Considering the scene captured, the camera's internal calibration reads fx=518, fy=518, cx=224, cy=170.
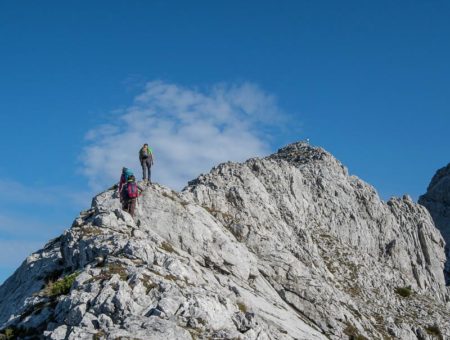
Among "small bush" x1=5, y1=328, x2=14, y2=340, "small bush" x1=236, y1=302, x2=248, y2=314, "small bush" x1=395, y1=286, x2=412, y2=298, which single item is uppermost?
"small bush" x1=395, y1=286, x2=412, y2=298

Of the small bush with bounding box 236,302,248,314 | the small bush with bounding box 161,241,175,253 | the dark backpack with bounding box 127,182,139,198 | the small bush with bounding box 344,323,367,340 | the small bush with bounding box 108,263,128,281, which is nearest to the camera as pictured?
the small bush with bounding box 108,263,128,281

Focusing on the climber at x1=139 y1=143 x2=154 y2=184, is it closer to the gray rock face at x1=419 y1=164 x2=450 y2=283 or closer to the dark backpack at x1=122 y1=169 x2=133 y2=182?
the dark backpack at x1=122 y1=169 x2=133 y2=182

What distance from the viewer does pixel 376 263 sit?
2638 inches

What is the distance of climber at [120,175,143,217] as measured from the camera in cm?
3803

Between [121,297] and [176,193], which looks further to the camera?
[176,193]

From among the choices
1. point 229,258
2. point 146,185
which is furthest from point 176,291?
point 146,185

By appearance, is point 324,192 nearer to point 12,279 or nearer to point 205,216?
point 205,216

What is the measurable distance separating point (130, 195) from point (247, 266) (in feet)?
38.3

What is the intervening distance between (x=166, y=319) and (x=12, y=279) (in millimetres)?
20203

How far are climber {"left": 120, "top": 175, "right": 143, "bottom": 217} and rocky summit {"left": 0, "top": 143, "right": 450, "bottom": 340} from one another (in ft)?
4.69

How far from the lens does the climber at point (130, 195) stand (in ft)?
125

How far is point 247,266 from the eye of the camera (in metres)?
42.8

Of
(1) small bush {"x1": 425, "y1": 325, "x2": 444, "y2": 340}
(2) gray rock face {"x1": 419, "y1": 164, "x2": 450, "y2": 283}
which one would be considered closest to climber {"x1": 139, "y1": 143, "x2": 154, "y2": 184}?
(1) small bush {"x1": 425, "y1": 325, "x2": 444, "y2": 340}

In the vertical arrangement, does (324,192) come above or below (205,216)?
above
